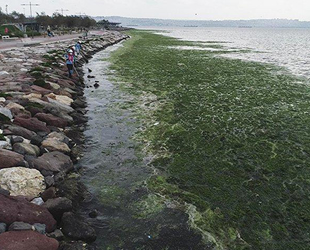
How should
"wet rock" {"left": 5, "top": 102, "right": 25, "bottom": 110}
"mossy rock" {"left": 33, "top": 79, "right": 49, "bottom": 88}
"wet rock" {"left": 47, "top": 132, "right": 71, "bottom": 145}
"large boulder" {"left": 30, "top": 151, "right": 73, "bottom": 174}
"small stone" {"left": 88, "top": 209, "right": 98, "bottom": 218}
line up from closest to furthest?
"small stone" {"left": 88, "top": 209, "right": 98, "bottom": 218}
"large boulder" {"left": 30, "top": 151, "right": 73, "bottom": 174}
"wet rock" {"left": 47, "top": 132, "right": 71, "bottom": 145}
"wet rock" {"left": 5, "top": 102, "right": 25, "bottom": 110}
"mossy rock" {"left": 33, "top": 79, "right": 49, "bottom": 88}

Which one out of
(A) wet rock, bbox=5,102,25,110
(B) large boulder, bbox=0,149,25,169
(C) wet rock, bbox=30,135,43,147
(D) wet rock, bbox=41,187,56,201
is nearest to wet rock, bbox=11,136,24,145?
(C) wet rock, bbox=30,135,43,147

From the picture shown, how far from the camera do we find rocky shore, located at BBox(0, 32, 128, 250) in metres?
6.02

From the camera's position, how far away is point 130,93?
19188mm

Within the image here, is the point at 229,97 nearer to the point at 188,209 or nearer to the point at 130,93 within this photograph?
the point at 130,93

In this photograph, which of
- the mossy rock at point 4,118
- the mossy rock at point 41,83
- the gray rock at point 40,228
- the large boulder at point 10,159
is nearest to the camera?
the gray rock at point 40,228

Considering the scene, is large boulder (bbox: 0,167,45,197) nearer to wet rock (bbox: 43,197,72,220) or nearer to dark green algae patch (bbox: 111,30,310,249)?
wet rock (bbox: 43,197,72,220)

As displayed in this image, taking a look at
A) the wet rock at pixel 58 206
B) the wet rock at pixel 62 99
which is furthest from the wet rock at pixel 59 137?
the wet rock at pixel 62 99

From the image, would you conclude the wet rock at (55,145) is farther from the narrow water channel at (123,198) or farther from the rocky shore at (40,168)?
the narrow water channel at (123,198)

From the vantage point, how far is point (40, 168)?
27.8ft

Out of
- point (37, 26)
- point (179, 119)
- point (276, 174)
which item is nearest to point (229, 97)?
point (179, 119)

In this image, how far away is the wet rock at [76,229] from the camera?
6211 mm

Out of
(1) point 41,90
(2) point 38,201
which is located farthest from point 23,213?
(1) point 41,90

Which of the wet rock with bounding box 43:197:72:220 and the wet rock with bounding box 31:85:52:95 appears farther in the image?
the wet rock with bounding box 31:85:52:95

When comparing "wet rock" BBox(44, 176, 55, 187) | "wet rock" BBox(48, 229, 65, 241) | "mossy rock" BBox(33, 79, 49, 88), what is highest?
"mossy rock" BBox(33, 79, 49, 88)
